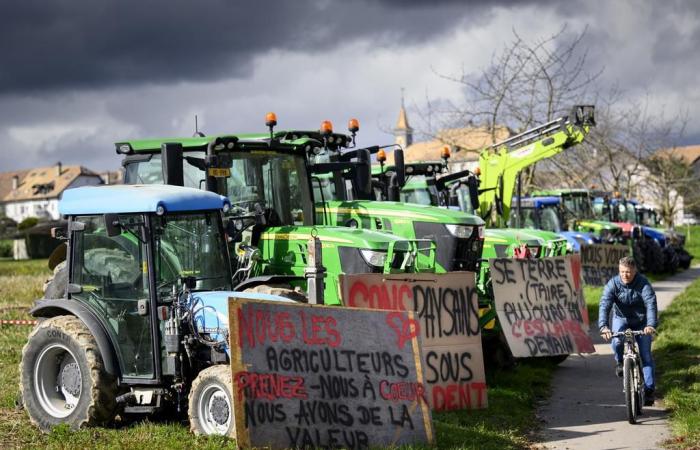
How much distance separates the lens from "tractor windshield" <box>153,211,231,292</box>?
9.62 metres

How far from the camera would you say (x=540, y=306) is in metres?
14.2

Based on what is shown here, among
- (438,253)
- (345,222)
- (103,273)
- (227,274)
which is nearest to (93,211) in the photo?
(103,273)

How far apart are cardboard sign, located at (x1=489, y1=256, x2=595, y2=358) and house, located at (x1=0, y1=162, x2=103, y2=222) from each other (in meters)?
119

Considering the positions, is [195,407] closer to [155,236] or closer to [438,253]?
[155,236]

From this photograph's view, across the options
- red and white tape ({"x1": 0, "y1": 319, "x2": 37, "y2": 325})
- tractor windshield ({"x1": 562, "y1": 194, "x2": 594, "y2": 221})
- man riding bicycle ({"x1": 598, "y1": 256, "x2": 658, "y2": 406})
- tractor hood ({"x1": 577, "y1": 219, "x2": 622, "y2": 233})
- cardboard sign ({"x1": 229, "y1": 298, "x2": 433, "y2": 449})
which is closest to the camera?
cardboard sign ({"x1": 229, "y1": 298, "x2": 433, "y2": 449})

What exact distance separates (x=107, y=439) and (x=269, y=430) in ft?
5.30

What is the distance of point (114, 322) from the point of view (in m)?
9.77

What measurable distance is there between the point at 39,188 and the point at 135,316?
13172 cm

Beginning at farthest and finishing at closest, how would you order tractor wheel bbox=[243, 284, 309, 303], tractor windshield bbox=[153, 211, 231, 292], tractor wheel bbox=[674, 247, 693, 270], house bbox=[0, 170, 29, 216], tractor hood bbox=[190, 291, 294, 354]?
1. house bbox=[0, 170, 29, 216]
2. tractor wheel bbox=[674, 247, 693, 270]
3. tractor wheel bbox=[243, 284, 309, 303]
4. tractor windshield bbox=[153, 211, 231, 292]
5. tractor hood bbox=[190, 291, 294, 354]

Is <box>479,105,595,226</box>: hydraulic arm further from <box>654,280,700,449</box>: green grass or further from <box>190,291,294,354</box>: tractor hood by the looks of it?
<box>190,291,294,354</box>: tractor hood

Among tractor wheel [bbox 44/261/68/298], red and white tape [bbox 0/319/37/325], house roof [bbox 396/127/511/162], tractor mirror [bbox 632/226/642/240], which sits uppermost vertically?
house roof [bbox 396/127/511/162]

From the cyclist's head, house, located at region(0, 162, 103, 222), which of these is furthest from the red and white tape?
house, located at region(0, 162, 103, 222)

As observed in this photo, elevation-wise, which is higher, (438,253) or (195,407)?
(438,253)

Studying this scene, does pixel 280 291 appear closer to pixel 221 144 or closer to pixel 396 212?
pixel 221 144
